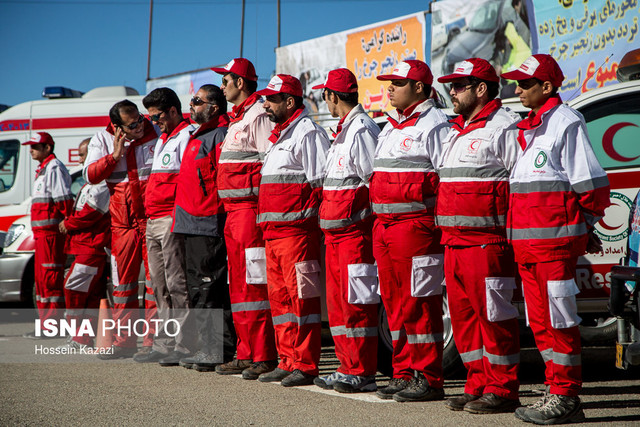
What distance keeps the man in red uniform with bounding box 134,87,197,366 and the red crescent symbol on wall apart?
3421 mm

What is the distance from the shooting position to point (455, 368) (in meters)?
6.26

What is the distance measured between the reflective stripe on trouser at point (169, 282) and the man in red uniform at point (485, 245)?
2821 mm

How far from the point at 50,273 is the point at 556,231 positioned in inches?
251

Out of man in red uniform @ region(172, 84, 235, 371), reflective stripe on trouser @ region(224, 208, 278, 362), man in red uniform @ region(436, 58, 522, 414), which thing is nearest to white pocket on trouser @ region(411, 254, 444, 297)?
man in red uniform @ region(436, 58, 522, 414)

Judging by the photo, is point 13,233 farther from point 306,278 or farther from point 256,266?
point 306,278

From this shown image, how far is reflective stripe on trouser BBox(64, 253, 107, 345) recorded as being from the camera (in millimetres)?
8414

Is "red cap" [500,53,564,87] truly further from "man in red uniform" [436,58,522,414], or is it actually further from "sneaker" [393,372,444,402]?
"sneaker" [393,372,444,402]

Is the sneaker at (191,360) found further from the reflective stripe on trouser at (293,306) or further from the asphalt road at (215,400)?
the reflective stripe on trouser at (293,306)

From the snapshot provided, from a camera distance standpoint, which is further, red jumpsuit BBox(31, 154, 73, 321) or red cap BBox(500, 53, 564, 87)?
red jumpsuit BBox(31, 154, 73, 321)

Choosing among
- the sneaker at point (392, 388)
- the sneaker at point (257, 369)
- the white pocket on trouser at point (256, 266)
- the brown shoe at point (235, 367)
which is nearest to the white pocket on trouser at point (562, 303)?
the sneaker at point (392, 388)

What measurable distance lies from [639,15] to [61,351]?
25.2ft

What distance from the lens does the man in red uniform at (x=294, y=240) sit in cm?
607

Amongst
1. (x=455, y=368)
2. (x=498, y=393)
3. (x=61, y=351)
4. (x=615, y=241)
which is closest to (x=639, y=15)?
(x=615, y=241)

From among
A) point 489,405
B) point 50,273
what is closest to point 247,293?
point 489,405
